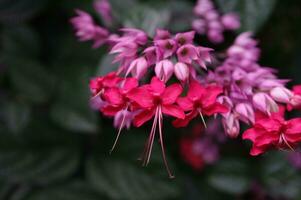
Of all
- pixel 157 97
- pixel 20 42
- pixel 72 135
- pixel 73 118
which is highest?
pixel 157 97

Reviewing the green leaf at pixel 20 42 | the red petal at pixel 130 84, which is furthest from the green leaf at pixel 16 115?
the red petal at pixel 130 84

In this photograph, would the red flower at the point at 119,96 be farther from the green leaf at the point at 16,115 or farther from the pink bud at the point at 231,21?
the green leaf at the point at 16,115

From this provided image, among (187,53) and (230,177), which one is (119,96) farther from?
(230,177)

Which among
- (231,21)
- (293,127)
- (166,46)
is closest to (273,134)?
(293,127)

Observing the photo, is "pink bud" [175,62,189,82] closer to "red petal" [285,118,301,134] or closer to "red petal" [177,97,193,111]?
"red petal" [177,97,193,111]

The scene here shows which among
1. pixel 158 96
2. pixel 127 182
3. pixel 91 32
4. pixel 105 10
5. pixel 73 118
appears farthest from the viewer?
pixel 127 182

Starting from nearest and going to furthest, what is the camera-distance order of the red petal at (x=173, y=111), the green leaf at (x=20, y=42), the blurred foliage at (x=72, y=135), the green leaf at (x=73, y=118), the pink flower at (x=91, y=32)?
the red petal at (x=173, y=111), the pink flower at (x=91, y=32), the green leaf at (x=73, y=118), the blurred foliage at (x=72, y=135), the green leaf at (x=20, y=42)

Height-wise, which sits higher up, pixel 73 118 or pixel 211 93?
pixel 211 93
